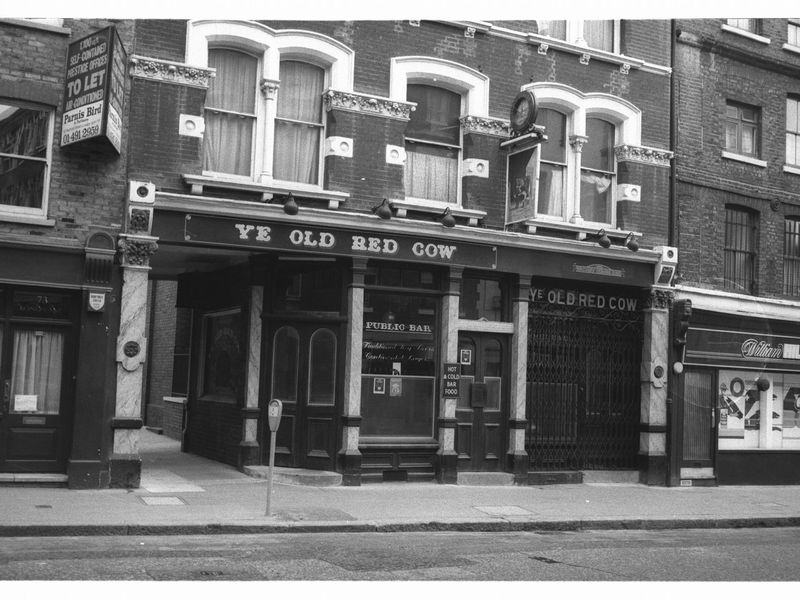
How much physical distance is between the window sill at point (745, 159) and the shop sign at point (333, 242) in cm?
607

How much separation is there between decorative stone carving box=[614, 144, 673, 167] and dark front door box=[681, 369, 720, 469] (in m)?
4.10

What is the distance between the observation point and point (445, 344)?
54.6 feet

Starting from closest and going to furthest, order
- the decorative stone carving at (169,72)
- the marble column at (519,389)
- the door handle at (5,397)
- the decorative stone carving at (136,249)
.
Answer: the door handle at (5,397), the decorative stone carving at (136,249), the decorative stone carving at (169,72), the marble column at (519,389)

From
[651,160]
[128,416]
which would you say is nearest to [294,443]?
[128,416]

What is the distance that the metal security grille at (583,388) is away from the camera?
17.8m

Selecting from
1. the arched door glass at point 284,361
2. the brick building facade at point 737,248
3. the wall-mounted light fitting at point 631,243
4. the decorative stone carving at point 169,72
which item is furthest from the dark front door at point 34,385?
the brick building facade at point 737,248

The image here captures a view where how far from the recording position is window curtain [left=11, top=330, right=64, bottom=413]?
46.5 feet

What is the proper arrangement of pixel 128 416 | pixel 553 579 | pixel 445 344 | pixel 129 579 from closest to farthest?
pixel 129 579, pixel 553 579, pixel 128 416, pixel 445 344

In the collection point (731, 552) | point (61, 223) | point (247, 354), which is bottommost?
point (731, 552)

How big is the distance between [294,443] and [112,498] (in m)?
3.61

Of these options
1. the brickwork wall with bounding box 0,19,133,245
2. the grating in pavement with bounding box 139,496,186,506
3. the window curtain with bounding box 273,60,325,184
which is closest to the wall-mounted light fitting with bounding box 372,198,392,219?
the window curtain with bounding box 273,60,325,184

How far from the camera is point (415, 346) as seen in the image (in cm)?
1670

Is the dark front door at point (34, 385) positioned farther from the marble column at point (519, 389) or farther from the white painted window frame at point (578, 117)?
the white painted window frame at point (578, 117)

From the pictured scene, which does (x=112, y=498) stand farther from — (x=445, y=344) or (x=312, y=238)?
(x=445, y=344)
